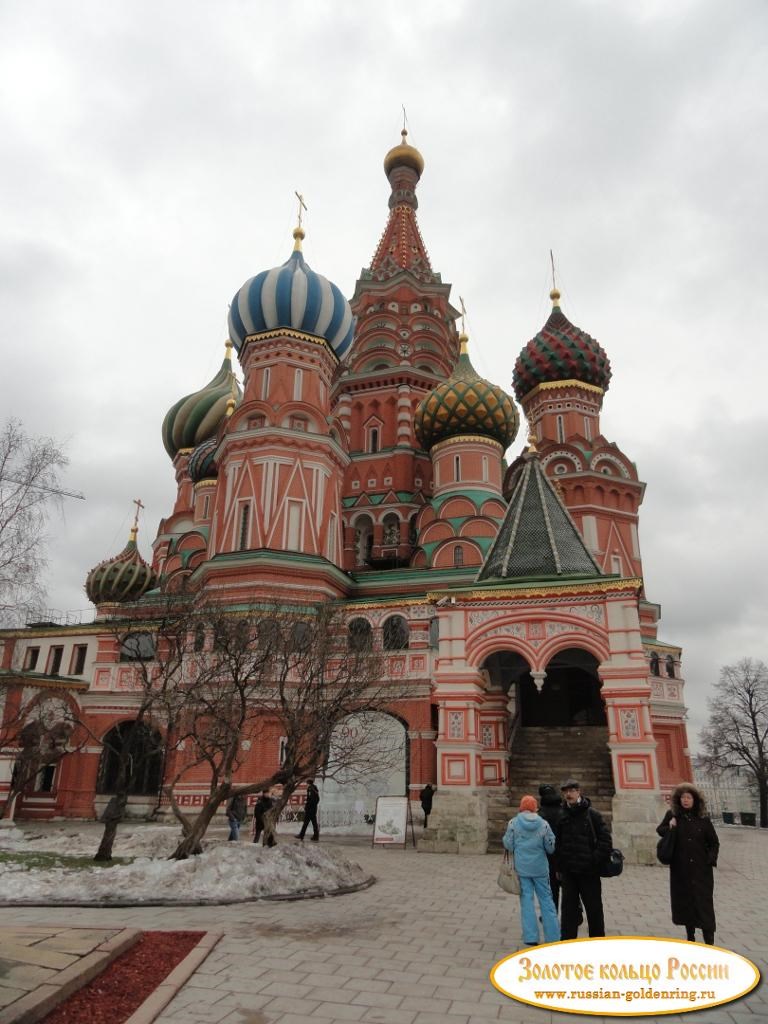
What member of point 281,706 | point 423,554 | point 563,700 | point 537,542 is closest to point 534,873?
point 281,706

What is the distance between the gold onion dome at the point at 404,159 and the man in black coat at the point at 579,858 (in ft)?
139

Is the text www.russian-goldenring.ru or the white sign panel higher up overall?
the white sign panel

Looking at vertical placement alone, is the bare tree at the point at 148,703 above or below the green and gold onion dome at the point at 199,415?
below

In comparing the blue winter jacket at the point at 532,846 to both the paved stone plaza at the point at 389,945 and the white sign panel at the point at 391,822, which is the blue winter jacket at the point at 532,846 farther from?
the white sign panel at the point at 391,822

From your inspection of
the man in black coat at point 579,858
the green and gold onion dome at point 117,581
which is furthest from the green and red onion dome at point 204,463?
the man in black coat at point 579,858

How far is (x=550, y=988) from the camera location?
16.8 feet

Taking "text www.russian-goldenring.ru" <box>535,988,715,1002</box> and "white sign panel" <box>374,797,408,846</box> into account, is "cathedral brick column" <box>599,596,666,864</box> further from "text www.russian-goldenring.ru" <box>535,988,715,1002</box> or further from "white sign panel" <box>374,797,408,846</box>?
"text www.russian-goldenring.ru" <box>535,988,715,1002</box>

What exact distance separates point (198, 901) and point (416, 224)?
38503 millimetres

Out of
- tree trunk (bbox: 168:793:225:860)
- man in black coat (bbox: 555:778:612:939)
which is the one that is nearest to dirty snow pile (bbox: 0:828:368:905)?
tree trunk (bbox: 168:793:225:860)

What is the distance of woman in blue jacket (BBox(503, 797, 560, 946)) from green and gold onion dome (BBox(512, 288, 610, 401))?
2708 centimetres

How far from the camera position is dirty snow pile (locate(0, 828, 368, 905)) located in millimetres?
8055

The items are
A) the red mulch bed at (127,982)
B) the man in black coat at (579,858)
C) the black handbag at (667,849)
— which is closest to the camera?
the red mulch bed at (127,982)

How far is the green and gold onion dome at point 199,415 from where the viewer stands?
34.8 metres

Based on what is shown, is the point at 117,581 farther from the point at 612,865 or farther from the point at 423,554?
the point at 612,865
